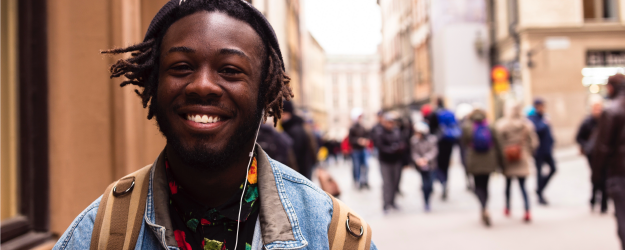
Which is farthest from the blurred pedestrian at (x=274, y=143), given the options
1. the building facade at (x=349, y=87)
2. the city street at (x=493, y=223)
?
the building facade at (x=349, y=87)

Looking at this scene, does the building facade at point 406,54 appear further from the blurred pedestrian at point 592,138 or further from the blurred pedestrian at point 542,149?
the blurred pedestrian at point 592,138

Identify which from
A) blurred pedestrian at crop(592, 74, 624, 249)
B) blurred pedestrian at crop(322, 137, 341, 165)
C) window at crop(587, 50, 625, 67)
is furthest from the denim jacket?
blurred pedestrian at crop(322, 137, 341, 165)

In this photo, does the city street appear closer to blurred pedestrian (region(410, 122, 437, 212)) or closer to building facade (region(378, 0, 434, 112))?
blurred pedestrian (region(410, 122, 437, 212))

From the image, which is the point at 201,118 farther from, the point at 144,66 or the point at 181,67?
the point at 144,66

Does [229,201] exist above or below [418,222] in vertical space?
above

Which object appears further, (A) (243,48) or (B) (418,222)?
(B) (418,222)

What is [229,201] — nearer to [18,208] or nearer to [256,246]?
[256,246]

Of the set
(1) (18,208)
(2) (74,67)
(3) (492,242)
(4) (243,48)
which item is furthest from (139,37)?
(3) (492,242)

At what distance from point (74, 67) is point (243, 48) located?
248 centimetres

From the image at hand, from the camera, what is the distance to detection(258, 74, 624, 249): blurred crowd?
12.7ft

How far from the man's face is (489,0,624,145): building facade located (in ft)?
57.0

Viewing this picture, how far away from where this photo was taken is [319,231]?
1.30m

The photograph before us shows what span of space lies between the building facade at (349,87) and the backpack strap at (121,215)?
70.1 metres

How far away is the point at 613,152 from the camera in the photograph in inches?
152
